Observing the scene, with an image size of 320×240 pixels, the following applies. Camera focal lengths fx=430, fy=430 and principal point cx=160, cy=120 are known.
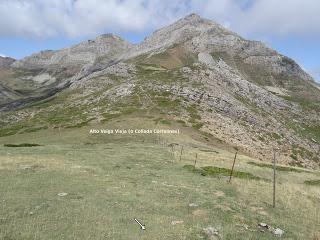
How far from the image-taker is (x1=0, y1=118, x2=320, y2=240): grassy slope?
2283 centimetres

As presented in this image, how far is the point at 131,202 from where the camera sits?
2778 cm

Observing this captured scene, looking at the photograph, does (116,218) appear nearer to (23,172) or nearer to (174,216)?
(174,216)

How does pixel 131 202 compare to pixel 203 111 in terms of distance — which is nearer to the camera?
pixel 131 202

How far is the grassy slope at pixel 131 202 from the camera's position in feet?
74.9

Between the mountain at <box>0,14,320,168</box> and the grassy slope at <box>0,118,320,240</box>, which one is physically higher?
the mountain at <box>0,14,320,168</box>

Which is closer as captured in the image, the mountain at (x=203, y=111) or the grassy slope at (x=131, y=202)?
the grassy slope at (x=131, y=202)

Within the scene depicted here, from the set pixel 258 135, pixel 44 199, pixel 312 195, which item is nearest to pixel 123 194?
pixel 44 199

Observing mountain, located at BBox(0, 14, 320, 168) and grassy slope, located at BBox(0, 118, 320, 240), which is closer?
grassy slope, located at BBox(0, 118, 320, 240)

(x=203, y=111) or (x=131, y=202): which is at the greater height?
(x=203, y=111)

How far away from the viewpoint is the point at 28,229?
22.1 m

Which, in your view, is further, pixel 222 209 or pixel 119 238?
pixel 222 209

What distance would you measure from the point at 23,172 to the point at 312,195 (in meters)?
24.2

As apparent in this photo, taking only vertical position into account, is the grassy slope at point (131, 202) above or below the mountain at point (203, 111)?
below

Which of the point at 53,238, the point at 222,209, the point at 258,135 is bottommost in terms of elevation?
the point at 53,238
